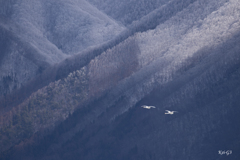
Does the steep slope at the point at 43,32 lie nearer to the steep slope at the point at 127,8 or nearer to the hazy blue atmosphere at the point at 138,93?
the hazy blue atmosphere at the point at 138,93

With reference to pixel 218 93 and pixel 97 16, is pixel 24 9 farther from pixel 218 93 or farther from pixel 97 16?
pixel 218 93

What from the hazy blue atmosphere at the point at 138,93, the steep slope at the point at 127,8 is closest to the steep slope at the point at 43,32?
the hazy blue atmosphere at the point at 138,93

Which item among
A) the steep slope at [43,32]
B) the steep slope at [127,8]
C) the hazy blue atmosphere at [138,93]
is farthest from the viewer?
the steep slope at [127,8]

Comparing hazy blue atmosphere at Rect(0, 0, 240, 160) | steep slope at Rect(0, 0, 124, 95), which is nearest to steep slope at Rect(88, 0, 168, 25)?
steep slope at Rect(0, 0, 124, 95)

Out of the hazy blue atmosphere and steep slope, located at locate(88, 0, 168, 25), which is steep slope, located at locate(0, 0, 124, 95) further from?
steep slope, located at locate(88, 0, 168, 25)

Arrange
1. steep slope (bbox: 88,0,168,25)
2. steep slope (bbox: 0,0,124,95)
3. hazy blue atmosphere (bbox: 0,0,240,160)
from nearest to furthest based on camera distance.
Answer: hazy blue atmosphere (bbox: 0,0,240,160)
steep slope (bbox: 0,0,124,95)
steep slope (bbox: 88,0,168,25)

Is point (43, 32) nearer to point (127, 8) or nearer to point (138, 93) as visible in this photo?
point (127, 8)

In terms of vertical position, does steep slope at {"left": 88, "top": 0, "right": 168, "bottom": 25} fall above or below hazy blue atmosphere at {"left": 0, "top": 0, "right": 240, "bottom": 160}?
above
